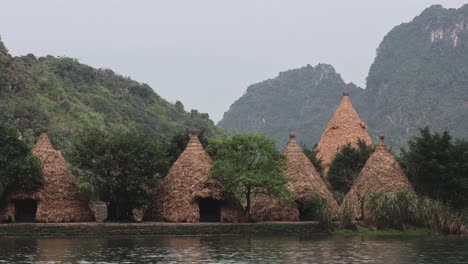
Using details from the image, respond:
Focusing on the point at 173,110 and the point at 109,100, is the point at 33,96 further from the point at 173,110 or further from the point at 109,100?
the point at 173,110

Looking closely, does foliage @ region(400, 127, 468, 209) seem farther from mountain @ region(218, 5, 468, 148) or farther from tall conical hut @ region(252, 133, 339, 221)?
mountain @ region(218, 5, 468, 148)

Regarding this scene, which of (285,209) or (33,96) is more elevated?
(33,96)

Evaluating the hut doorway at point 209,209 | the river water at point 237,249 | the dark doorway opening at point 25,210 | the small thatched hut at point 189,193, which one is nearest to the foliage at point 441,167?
the river water at point 237,249

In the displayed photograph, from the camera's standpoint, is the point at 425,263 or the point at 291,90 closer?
the point at 425,263

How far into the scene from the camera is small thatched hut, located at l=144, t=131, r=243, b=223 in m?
36.7

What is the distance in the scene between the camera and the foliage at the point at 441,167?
38.3 meters

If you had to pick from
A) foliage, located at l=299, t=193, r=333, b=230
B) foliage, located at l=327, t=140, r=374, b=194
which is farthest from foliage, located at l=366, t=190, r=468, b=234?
foliage, located at l=327, t=140, r=374, b=194

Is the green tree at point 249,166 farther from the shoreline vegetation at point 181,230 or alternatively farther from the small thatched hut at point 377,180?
the small thatched hut at point 377,180

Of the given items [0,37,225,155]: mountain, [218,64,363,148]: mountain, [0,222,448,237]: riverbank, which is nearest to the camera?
[0,222,448,237]: riverbank

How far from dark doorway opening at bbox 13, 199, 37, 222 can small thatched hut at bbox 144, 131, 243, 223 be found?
5192 millimetres

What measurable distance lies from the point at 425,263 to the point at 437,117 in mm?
101565

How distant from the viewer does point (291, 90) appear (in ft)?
563

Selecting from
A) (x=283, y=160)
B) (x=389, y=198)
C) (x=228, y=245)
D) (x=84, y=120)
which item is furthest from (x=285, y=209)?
(x=84, y=120)

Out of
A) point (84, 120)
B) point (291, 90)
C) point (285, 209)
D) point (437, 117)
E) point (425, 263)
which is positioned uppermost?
point (291, 90)
